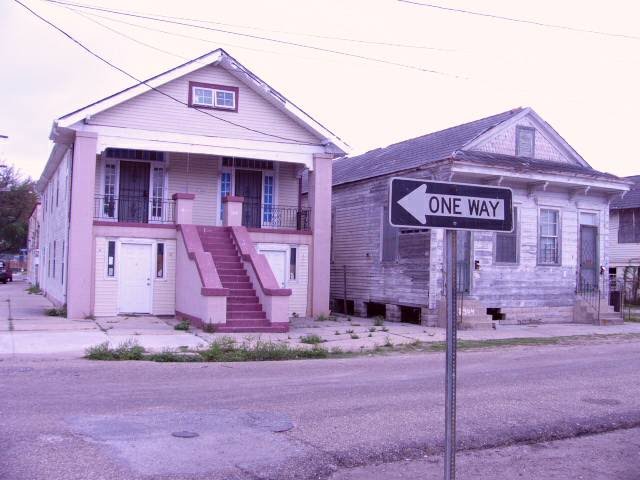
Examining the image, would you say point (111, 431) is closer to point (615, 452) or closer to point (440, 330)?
point (615, 452)

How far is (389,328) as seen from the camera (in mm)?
18484

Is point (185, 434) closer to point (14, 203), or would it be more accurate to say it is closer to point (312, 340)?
point (312, 340)

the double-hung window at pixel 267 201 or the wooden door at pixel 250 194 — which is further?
the double-hung window at pixel 267 201

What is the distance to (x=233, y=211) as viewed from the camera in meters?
20.5

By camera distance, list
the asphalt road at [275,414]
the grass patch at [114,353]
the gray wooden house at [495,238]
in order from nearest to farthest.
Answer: the asphalt road at [275,414], the grass patch at [114,353], the gray wooden house at [495,238]

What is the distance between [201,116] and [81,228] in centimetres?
470

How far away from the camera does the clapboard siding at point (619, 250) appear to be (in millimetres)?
34094

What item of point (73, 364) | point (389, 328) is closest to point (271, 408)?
point (73, 364)

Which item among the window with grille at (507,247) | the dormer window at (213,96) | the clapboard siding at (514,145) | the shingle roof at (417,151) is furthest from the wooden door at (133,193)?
the window with grille at (507,247)

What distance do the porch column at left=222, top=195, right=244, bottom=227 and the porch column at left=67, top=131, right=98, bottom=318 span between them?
12.9ft

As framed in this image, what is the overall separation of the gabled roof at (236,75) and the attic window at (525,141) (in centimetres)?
543

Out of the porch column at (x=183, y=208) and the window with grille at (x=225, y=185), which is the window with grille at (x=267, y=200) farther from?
the porch column at (x=183, y=208)

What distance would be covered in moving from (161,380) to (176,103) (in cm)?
1169

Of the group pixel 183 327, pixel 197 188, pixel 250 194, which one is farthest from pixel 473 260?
pixel 197 188
